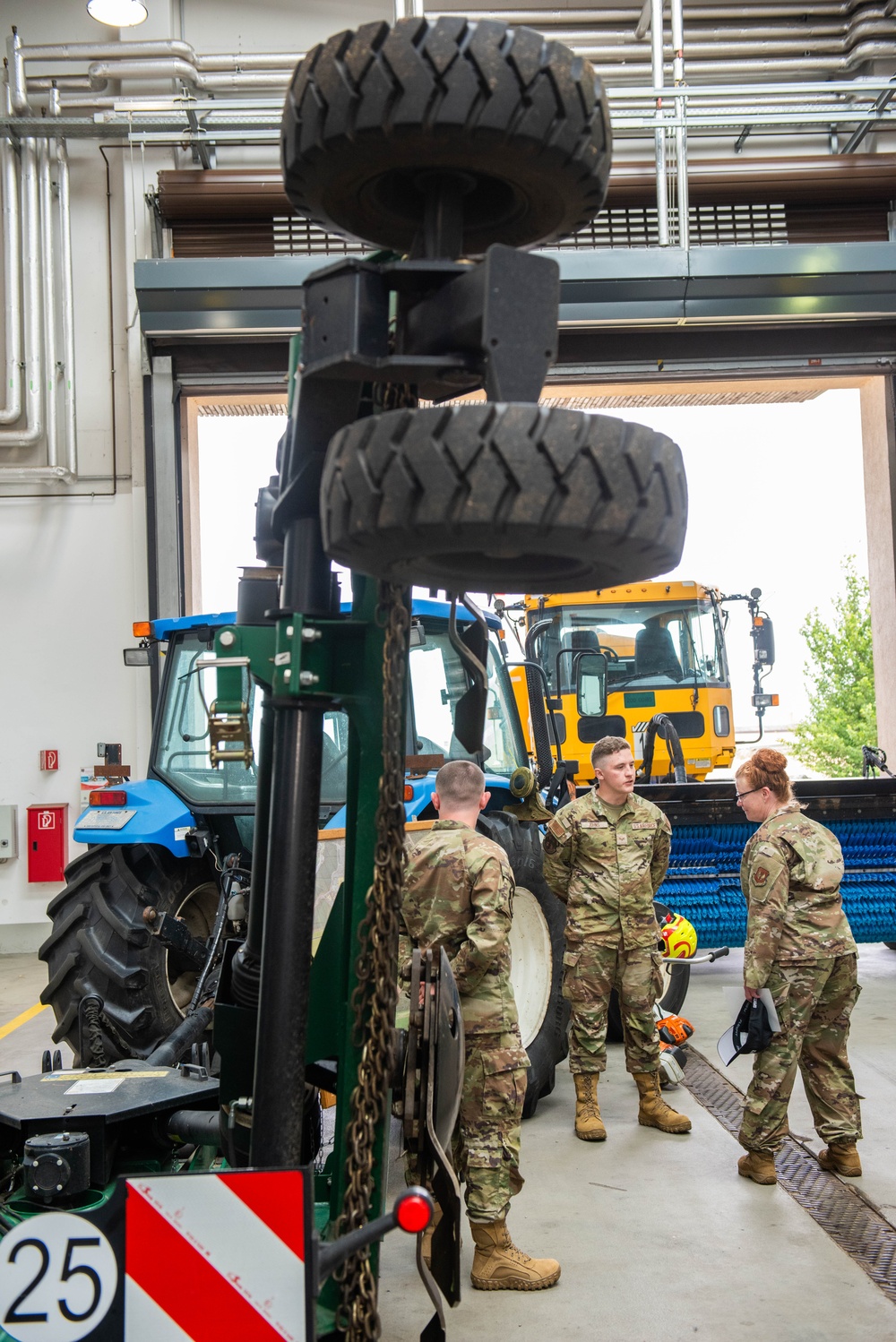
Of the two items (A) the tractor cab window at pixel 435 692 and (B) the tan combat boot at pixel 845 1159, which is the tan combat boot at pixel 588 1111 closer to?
(B) the tan combat boot at pixel 845 1159

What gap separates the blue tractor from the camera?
4.53 m

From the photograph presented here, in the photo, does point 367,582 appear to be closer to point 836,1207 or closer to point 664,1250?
point 664,1250

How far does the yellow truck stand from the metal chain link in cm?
792

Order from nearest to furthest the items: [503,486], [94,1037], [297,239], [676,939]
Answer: [503,486] < [94,1037] < [676,939] < [297,239]

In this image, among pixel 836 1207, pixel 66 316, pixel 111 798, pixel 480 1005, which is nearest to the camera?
pixel 480 1005

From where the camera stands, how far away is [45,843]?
31.1 feet

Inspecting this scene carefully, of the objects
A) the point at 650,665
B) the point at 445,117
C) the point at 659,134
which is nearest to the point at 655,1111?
the point at 445,117

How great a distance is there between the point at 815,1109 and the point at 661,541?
3.36 meters

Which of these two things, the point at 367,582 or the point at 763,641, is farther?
the point at 763,641

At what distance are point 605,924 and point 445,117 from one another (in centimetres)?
385

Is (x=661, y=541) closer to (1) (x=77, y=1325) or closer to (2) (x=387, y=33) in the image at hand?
(2) (x=387, y=33)

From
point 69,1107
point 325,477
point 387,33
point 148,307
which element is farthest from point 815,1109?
point 148,307

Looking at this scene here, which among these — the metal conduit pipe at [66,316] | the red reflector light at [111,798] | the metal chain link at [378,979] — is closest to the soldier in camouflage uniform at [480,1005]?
the metal chain link at [378,979]

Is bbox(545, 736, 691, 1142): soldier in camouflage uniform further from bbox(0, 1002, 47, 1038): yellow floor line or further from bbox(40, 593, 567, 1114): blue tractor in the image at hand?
bbox(0, 1002, 47, 1038): yellow floor line
